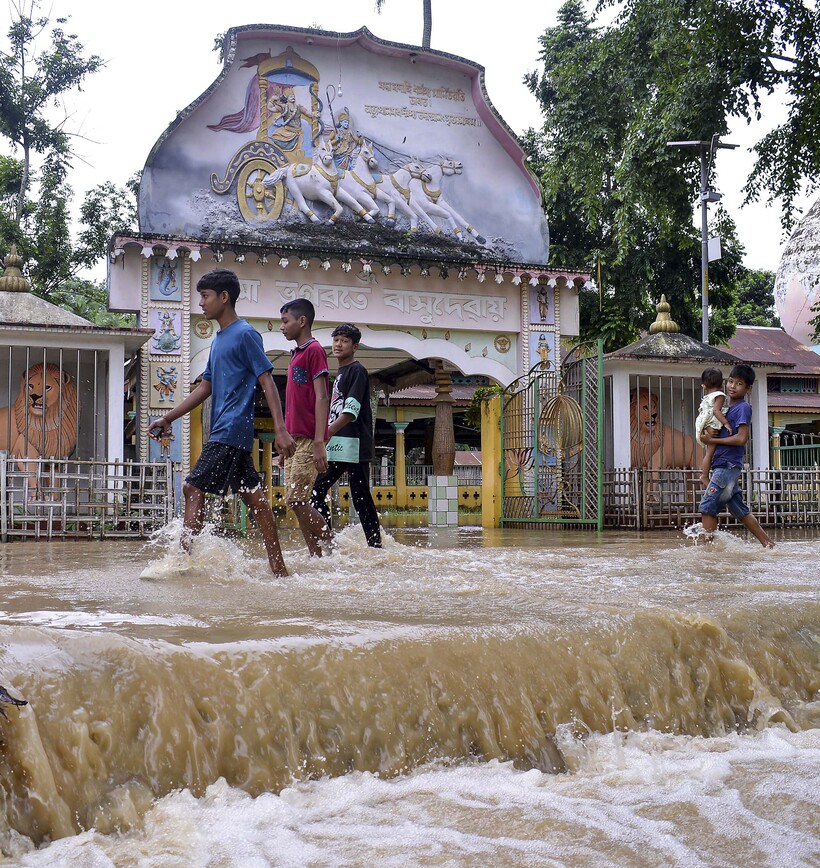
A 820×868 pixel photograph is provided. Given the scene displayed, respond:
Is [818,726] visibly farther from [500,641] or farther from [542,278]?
[542,278]

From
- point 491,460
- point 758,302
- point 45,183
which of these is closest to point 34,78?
point 45,183

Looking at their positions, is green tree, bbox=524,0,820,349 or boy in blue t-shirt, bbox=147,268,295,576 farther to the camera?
green tree, bbox=524,0,820,349

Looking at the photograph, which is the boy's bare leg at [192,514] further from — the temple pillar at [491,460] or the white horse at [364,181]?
the temple pillar at [491,460]

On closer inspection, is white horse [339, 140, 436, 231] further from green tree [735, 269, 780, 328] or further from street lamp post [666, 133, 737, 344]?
green tree [735, 269, 780, 328]

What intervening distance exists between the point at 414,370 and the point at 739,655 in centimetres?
1721

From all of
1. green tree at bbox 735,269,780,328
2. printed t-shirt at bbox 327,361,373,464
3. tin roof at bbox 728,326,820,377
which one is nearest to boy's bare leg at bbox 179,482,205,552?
printed t-shirt at bbox 327,361,373,464

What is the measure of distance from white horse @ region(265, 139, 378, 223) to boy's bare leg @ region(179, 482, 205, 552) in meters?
9.73

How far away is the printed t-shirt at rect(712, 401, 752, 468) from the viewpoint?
25.9 feet

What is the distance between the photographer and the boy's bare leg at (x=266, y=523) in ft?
18.3

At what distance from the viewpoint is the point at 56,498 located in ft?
39.5

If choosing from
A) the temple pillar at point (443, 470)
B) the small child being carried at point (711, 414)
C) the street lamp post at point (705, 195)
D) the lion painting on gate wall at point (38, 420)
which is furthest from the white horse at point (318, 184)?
the small child being carried at point (711, 414)

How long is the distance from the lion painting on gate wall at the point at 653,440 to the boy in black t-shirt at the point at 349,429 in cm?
935

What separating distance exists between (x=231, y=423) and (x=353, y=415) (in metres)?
1.41

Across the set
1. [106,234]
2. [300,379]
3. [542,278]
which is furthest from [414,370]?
[300,379]
